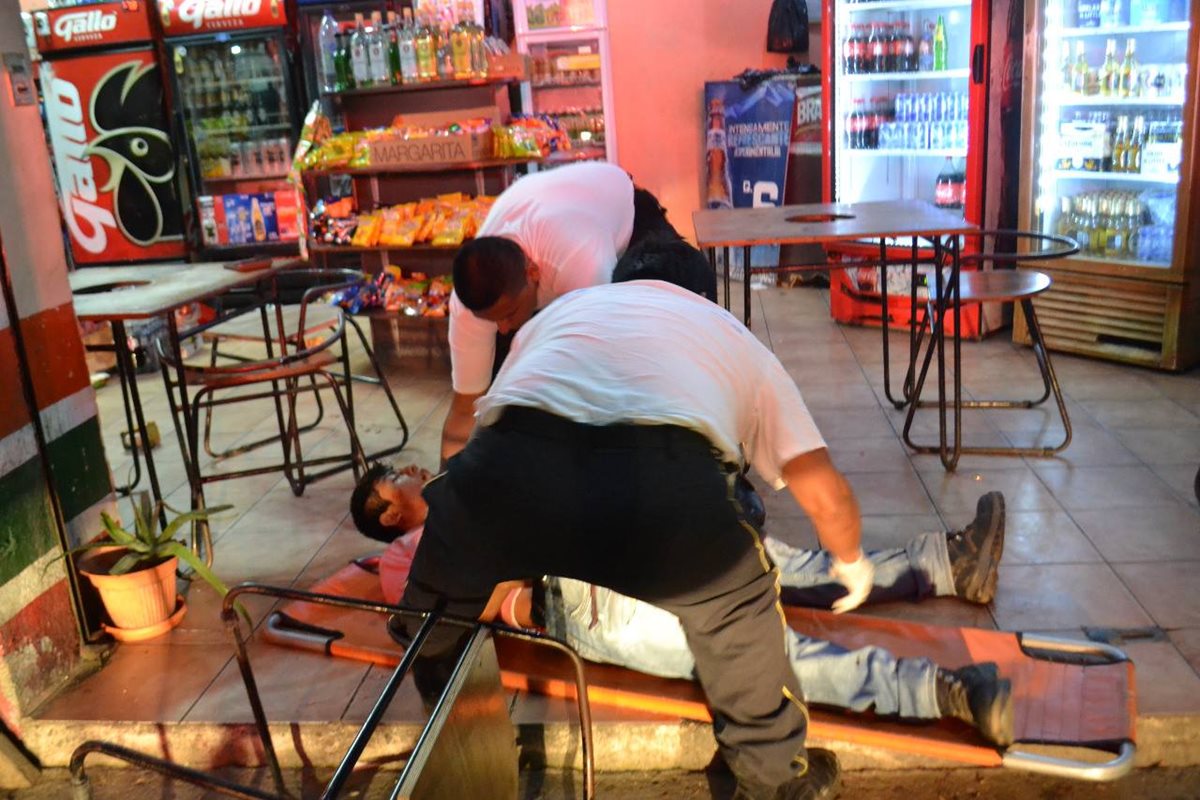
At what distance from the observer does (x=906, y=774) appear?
101 inches

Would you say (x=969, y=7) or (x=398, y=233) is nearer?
(x=398, y=233)

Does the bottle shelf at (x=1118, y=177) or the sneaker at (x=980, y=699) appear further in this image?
the bottle shelf at (x=1118, y=177)

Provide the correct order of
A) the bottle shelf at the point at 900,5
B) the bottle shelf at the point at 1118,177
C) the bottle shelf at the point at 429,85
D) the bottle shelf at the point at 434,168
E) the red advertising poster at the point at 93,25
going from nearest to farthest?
the bottle shelf at the point at 1118,177
the bottle shelf at the point at 434,168
the bottle shelf at the point at 429,85
the bottle shelf at the point at 900,5
the red advertising poster at the point at 93,25

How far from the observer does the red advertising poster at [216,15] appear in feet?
23.5

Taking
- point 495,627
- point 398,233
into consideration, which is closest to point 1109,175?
point 398,233

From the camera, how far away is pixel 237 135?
7.86 meters

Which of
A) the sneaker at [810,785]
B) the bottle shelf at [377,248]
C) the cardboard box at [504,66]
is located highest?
the cardboard box at [504,66]

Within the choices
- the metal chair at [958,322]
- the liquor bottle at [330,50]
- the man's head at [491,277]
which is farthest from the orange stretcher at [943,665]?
the liquor bottle at [330,50]

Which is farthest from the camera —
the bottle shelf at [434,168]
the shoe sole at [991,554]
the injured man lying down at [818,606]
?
the bottle shelf at [434,168]

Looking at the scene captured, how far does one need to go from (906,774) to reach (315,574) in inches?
79.9

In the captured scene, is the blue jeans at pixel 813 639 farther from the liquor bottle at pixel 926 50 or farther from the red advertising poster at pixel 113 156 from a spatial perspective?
the red advertising poster at pixel 113 156

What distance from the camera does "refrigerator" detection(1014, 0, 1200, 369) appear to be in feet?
16.5

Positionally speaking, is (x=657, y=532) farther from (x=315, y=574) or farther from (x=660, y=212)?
(x=660, y=212)

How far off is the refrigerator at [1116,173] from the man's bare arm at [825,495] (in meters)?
3.56
